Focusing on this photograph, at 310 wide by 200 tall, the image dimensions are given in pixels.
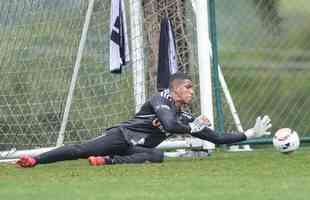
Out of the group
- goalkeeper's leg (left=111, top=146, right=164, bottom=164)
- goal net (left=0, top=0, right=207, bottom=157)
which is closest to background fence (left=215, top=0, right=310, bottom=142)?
goal net (left=0, top=0, right=207, bottom=157)

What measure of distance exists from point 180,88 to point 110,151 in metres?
0.88

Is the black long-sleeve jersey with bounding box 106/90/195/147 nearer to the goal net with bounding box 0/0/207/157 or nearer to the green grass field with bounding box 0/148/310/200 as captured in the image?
the green grass field with bounding box 0/148/310/200

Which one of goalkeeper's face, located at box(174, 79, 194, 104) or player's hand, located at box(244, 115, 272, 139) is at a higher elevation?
goalkeeper's face, located at box(174, 79, 194, 104)

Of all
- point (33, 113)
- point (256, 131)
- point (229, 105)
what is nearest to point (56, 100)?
point (33, 113)

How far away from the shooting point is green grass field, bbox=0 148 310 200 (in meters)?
5.93

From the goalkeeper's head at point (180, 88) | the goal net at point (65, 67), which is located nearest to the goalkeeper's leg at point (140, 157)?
the goalkeeper's head at point (180, 88)

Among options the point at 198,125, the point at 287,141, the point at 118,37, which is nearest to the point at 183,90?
the point at 198,125

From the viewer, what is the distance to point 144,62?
1061cm

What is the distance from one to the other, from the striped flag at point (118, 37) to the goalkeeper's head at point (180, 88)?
121cm

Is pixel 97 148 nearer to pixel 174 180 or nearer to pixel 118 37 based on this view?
pixel 118 37

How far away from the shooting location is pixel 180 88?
30.2 ft

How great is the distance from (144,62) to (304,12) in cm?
190

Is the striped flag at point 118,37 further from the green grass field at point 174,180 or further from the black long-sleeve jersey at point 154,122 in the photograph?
the green grass field at point 174,180

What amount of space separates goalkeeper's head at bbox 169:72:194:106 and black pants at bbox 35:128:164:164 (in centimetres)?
52
